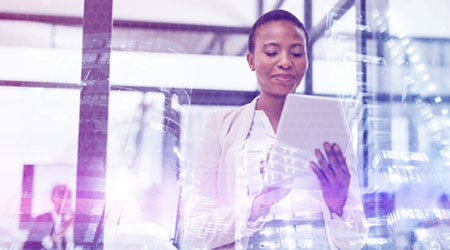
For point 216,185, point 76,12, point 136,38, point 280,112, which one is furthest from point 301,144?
point 76,12

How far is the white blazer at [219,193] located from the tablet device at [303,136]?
103mm

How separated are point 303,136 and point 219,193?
11.7 inches

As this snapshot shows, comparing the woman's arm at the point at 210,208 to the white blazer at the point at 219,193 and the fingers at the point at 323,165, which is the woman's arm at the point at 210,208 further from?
the fingers at the point at 323,165

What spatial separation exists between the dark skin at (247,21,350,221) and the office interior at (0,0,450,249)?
0.04m

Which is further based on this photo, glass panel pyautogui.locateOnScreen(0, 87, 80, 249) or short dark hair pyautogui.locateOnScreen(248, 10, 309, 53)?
short dark hair pyautogui.locateOnScreen(248, 10, 309, 53)

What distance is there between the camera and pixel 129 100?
128 centimetres

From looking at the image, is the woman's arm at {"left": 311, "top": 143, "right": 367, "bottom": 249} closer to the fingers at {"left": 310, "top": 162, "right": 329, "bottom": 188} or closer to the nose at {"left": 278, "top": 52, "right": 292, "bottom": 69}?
the fingers at {"left": 310, "top": 162, "right": 329, "bottom": 188}

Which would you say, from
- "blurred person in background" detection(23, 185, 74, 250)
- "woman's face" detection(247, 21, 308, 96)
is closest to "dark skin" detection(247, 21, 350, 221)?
"woman's face" detection(247, 21, 308, 96)

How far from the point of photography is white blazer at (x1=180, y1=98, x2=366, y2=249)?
4.22ft

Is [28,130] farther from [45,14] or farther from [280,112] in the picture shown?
[280,112]

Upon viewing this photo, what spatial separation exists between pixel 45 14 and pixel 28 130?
0.34 m

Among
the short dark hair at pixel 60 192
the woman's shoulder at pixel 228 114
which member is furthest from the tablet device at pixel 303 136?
the short dark hair at pixel 60 192

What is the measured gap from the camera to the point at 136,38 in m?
1.31

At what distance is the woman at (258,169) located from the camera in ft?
4.24
